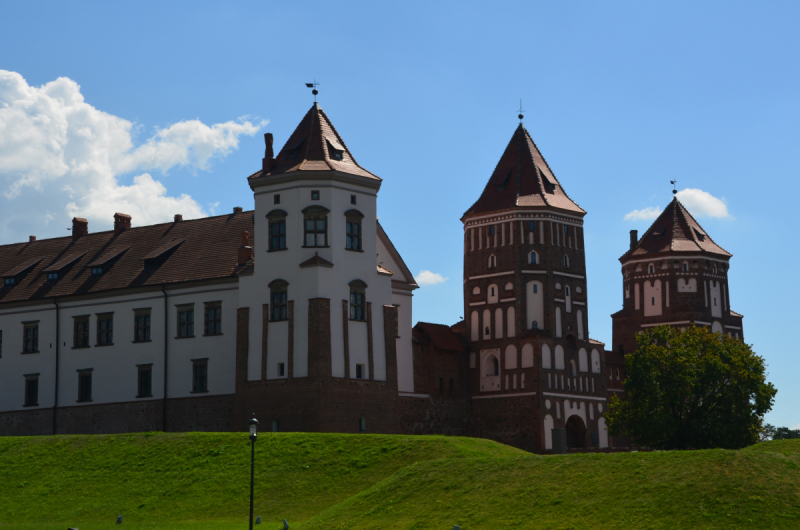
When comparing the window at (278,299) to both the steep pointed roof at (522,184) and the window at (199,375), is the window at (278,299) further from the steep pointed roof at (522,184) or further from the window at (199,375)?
the steep pointed roof at (522,184)

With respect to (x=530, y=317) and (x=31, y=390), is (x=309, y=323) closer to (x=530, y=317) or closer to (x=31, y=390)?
(x=31, y=390)

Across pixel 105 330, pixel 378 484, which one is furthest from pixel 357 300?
pixel 378 484

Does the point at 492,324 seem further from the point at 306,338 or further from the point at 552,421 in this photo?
the point at 306,338

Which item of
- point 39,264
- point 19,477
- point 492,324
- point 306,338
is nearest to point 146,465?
point 19,477

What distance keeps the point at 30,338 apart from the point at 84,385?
538cm

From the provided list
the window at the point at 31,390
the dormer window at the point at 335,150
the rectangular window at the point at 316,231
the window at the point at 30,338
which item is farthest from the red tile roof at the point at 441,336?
the window at the point at 31,390

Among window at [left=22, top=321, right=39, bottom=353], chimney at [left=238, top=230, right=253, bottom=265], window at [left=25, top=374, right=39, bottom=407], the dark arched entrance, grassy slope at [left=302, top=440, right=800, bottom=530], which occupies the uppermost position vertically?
chimney at [left=238, top=230, right=253, bottom=265]

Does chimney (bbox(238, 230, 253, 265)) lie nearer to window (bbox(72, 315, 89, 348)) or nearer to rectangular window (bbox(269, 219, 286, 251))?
rectangular window (bbox(269, 219, 286, 251))

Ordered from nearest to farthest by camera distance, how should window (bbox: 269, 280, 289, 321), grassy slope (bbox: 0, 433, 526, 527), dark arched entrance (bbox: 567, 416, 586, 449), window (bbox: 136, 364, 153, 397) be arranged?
grassy slope (bbox: 0, 433, 526, 527) < window (bbox: 269, 280, 289, 321) < window (bbox: 136, 364, 153, 397) < dark arched entrance (bbox: 567, 416, 586, 449)

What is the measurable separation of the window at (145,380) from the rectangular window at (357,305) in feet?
42.8

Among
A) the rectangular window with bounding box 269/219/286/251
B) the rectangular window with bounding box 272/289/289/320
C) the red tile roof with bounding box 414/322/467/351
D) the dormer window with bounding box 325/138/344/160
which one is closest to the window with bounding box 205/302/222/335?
the rectangular window with bounding box 272/289/289/320

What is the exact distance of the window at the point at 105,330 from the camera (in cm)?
6531

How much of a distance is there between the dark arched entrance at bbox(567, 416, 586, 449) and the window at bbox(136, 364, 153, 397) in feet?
93.3

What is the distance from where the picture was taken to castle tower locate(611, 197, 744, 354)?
295 feet
